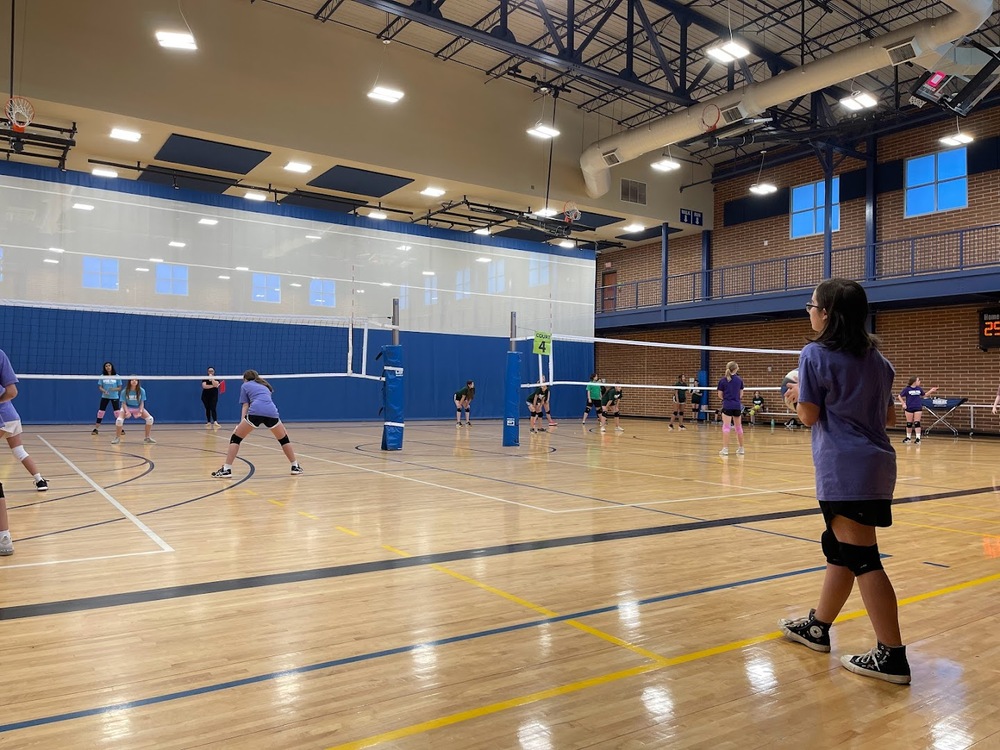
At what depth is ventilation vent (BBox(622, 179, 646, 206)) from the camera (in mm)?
21156

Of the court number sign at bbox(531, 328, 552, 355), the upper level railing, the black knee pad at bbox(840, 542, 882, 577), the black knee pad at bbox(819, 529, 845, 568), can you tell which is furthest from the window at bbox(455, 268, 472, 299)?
the black knee pad at bbox(840, 542, 882, 577)

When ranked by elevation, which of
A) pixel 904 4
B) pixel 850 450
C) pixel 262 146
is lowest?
pixel 850 450

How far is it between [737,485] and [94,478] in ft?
24.0

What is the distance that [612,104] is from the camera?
20.0 m

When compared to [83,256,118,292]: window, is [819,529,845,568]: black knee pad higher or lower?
lower

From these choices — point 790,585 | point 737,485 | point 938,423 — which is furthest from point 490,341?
point 790,585

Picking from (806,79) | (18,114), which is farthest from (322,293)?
(806,79)

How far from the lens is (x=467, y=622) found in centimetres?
328

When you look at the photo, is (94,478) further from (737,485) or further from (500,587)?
(737,485)

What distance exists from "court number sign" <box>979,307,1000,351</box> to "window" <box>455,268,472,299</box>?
12.9m

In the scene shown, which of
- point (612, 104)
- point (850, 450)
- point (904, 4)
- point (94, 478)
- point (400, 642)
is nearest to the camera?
point (850, 450)

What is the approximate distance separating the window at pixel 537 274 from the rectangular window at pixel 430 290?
292cm

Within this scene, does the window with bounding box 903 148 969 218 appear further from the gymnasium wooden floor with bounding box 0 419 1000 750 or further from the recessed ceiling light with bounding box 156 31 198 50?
the recessed ceiling light with bounding box 156 31 198 50

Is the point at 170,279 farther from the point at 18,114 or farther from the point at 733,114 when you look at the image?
the point at 733,114
